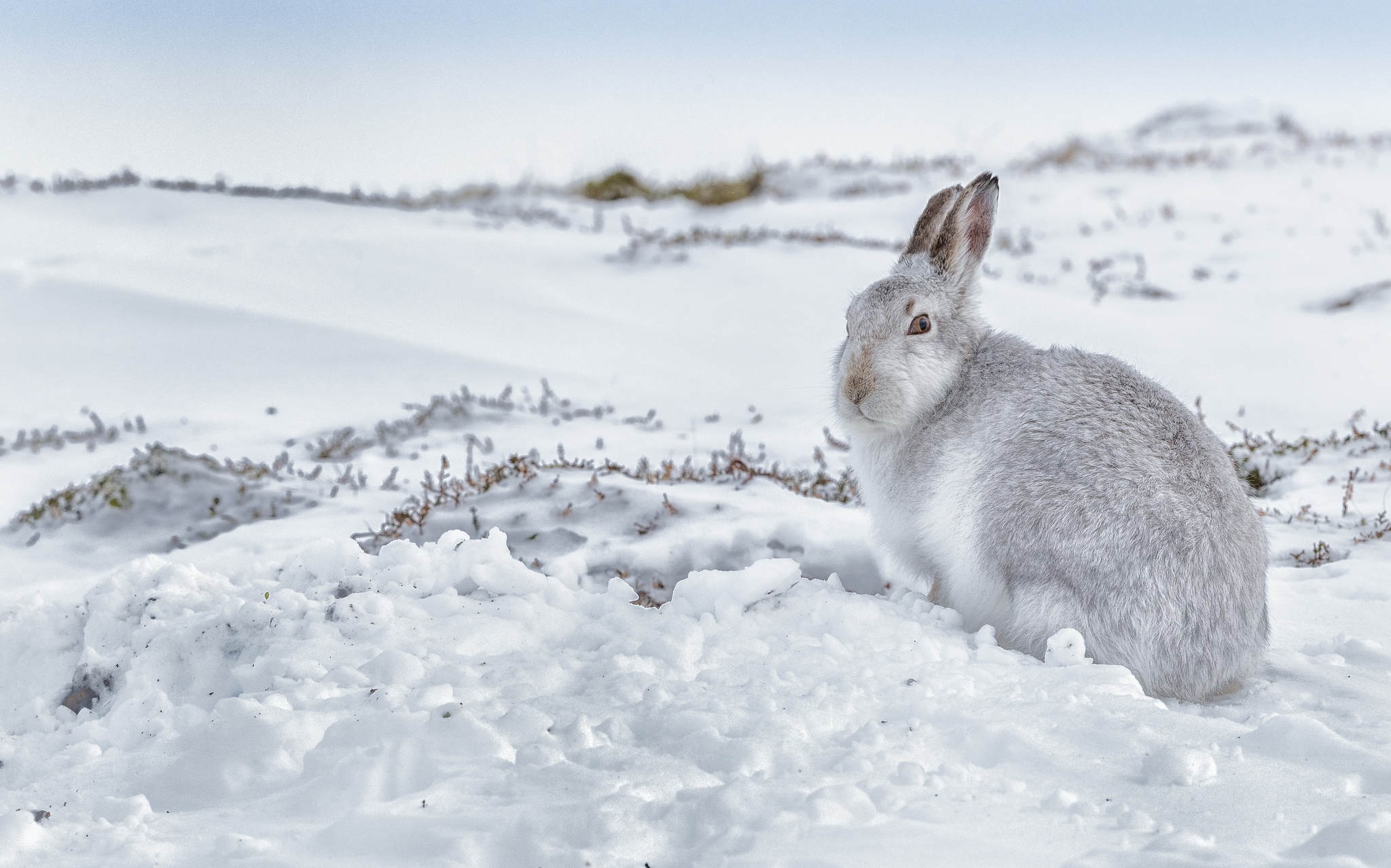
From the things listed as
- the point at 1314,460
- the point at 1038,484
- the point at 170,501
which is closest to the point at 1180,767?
the point at 1038,484

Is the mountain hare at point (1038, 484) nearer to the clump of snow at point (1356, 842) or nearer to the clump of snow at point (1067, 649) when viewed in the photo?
the clump of snow at point (1067, 649)

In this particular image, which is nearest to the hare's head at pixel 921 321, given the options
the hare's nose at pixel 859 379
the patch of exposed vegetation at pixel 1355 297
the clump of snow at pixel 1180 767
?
the hare's nose at pixel 859 379

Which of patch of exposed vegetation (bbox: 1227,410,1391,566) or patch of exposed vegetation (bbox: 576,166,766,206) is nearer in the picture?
patch of exposed vegetation (bbox: 1227,410,1391,566)

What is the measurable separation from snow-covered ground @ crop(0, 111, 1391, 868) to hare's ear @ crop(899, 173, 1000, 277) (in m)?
1.57

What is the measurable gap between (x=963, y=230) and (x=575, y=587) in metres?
2.56

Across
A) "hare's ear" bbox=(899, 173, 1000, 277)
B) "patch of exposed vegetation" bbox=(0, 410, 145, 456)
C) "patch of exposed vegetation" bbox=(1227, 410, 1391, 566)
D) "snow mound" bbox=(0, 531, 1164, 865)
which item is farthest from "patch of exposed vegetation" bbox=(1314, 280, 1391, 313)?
"patch of exposed vegetation" bbox=(0, 410, 145, 456)

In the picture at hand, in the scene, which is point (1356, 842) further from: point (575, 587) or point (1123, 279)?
point (1123, 279)

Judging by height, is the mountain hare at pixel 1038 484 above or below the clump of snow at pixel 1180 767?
above

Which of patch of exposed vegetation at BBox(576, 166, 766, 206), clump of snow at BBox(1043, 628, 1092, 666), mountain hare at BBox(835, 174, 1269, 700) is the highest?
patch of exposed vegetation at BBox(576, 166, 766, 206)

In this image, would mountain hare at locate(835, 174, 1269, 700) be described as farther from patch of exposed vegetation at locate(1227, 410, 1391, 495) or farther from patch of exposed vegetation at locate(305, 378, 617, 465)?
patch of exposed vegetation at locate(305, 378, 617, 465)

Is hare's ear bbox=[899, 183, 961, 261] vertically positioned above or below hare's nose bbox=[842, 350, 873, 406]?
above

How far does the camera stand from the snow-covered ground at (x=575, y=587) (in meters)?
3.21

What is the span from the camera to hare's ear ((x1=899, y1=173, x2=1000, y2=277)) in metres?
5.41

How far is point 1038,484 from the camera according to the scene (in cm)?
445
